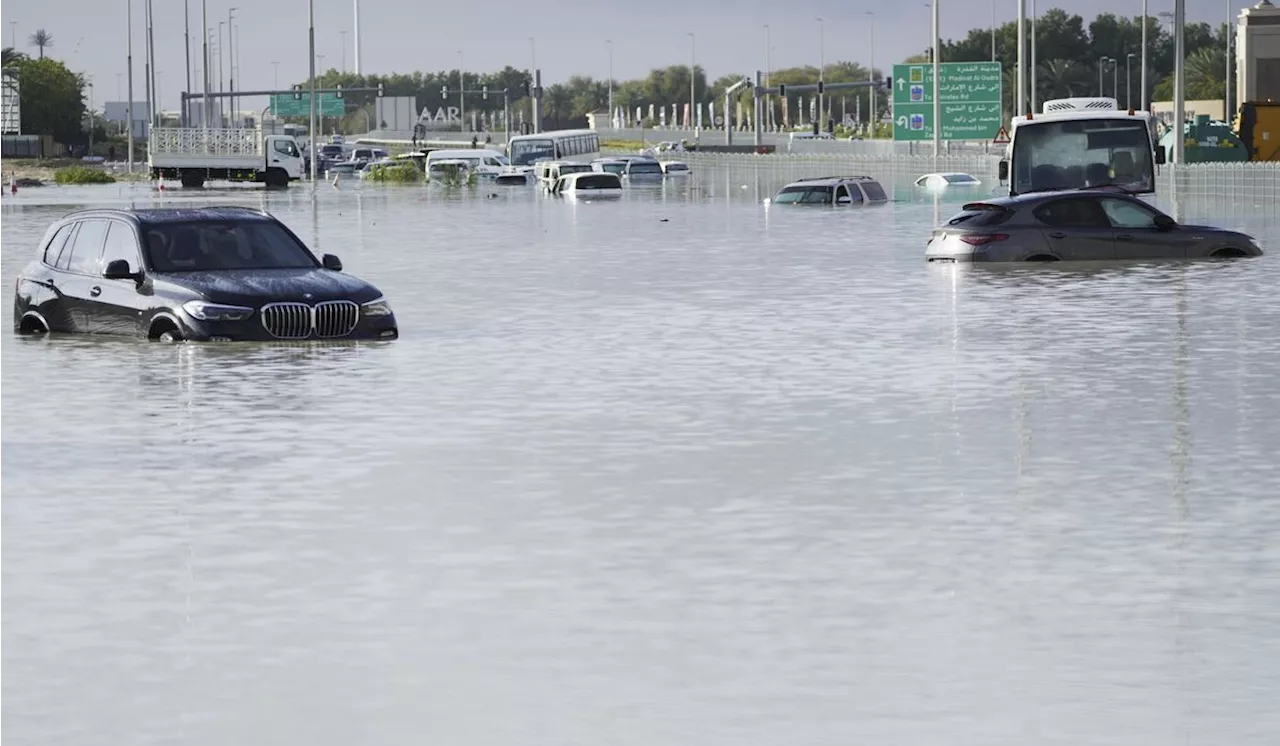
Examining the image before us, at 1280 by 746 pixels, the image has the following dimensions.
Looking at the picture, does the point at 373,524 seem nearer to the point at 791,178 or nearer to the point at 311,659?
the point at 311,659

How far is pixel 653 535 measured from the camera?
37.2 feet

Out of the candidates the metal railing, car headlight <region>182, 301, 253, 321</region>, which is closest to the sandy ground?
the metal railing

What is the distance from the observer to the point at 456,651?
8641 mm

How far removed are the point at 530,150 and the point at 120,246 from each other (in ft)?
306

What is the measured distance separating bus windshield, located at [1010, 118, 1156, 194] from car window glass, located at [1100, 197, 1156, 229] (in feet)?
27.8

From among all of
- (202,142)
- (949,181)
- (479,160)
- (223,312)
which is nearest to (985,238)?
(223,312)

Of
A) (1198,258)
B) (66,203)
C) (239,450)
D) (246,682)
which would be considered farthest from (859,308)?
(66,203)

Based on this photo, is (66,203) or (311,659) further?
(66,203)

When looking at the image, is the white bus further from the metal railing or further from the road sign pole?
the road sign pole

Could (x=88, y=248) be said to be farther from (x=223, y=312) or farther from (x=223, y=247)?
(x=223, y=312)

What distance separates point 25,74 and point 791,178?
290ft

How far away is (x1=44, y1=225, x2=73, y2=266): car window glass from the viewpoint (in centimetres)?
2314

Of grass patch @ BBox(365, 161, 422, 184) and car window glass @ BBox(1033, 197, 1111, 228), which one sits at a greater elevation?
grass patch @ BBox(365, 161, 422, 184)

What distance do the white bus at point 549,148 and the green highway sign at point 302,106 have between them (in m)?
55.9
